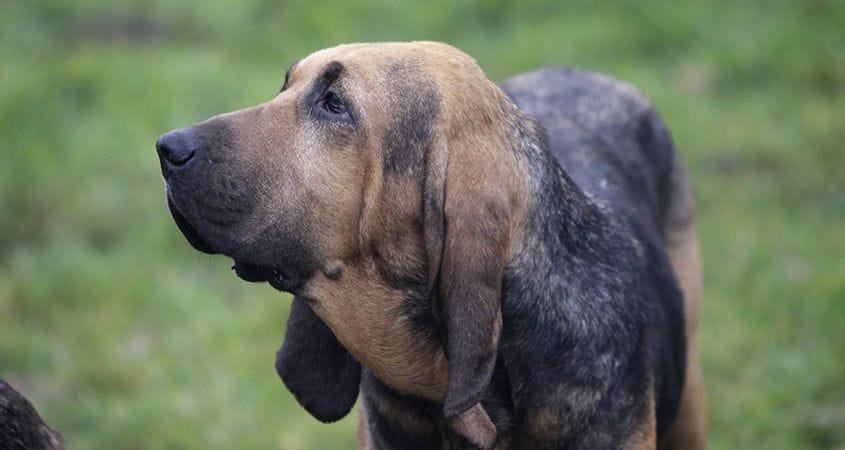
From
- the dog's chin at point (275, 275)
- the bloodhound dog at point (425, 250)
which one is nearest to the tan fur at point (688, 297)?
the bloodhound dog at point (425, 250)

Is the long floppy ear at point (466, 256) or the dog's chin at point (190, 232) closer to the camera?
the long floppy ear at point (466, 256)

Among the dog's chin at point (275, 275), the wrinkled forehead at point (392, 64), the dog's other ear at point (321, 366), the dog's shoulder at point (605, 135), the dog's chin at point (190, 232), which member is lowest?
the dog's other ear at point (321, 366)

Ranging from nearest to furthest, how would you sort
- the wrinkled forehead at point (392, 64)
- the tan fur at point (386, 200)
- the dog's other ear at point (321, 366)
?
the tan fur at point (386, 200) < the wrinkled forehead at point (392, 64) < the dog's other ear at point (321, 366)

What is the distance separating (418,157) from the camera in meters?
4.29

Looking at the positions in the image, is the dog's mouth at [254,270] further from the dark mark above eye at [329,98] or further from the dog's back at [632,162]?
the dog's back at [632,162]

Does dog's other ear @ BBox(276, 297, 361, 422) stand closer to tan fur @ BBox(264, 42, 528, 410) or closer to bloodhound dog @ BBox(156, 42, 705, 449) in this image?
bloodhound dog @ BBox(156, 42, 705, 449)

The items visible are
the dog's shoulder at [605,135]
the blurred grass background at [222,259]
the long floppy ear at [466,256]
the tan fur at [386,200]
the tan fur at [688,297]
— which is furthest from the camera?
the blurred grass background at [222,259]

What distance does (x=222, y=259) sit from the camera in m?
8.73

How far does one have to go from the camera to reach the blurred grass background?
7074 millimetres

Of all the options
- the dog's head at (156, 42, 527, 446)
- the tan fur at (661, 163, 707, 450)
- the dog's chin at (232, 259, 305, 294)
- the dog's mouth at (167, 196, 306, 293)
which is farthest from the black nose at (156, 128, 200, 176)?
the tan fur at (661, 163, 707, 450)

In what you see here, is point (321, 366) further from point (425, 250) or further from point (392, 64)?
point (392, 64)

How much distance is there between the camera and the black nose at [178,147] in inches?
165

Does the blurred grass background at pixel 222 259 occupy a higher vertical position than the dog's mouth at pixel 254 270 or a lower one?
lower

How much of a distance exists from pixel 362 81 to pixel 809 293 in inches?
177
